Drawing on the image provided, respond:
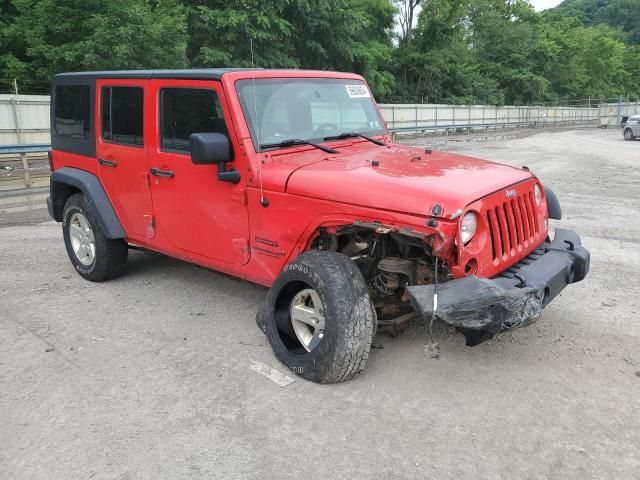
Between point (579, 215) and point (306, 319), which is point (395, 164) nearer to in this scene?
point (306, 319)

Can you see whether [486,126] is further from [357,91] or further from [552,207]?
[552,207]

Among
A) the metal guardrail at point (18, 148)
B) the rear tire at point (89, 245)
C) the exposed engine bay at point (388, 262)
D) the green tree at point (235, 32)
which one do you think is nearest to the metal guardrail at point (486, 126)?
the green tree at point (235, 32)

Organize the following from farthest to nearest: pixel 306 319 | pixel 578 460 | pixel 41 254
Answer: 1. pixel 41 254
2. pixel 306 319
3. pixel 578 460

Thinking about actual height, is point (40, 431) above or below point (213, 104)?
below

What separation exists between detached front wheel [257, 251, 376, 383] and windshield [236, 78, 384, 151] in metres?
1.06

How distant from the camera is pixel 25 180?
1299cm

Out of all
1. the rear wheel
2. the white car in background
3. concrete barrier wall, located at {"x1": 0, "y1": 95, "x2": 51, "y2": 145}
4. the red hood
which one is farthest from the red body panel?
the rear wheel

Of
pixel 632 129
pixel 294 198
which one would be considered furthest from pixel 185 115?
pixel 632 129

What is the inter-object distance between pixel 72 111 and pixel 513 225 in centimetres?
441

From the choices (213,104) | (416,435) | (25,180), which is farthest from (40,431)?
(25,180)

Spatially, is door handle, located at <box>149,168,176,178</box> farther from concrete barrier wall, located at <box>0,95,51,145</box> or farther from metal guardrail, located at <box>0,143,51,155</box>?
concrete barrier wall, located at <box>0,95,51,145</box>

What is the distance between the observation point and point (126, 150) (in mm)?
5117

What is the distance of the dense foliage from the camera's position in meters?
20.3

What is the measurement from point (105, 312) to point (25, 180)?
31.1 ft
